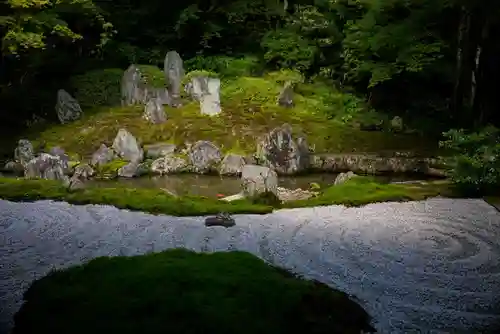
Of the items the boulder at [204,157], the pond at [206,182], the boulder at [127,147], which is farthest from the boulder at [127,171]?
the boulder at [204,157]

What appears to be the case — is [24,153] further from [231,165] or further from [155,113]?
[231,165]

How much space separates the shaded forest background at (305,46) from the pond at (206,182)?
12.5ft

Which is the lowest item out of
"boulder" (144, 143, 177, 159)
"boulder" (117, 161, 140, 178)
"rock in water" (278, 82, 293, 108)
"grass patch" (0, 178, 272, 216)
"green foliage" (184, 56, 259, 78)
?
"boulder" (117, 161, 140, 178)

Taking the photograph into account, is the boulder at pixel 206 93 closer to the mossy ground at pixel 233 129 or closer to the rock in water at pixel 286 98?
the mossy ground at pixel 233 129

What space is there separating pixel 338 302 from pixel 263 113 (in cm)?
1316

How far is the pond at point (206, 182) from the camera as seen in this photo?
1216 centimetres

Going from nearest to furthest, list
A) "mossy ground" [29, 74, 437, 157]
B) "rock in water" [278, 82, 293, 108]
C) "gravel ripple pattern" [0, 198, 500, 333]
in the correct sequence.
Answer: "gravel ripple pattern" [0, 198, 500, 333] → "mossy ground" [29, 74, 437, 157] → "rock in water" [278, 82, 293, 108]

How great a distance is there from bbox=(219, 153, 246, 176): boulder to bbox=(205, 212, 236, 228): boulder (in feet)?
20.3

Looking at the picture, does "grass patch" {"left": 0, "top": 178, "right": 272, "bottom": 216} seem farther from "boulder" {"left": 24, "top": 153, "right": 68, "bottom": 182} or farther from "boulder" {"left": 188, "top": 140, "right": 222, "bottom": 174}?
"boulder" {"left": 188, "top": 140, "right": 222, "bottom": 174}

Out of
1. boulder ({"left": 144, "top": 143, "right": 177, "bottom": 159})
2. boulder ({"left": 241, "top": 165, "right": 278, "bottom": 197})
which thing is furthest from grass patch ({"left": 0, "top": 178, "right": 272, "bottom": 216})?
boulder ({"left": 144, "top": 143, "right": 177, "bottom": 159})

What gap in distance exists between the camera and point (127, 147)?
1476 centimetres

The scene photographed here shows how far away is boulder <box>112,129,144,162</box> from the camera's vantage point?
14.7m

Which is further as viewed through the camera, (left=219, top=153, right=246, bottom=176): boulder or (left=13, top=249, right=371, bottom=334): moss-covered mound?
(left=219, top=153, right=246, bottom=176): boulder

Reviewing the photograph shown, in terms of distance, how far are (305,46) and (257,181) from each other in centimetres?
1352
